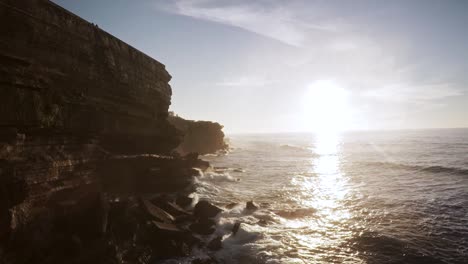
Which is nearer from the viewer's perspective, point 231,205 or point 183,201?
point 183,201

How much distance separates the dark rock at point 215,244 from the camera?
9281 millimetres

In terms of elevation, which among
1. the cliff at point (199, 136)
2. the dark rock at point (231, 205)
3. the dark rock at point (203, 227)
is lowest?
the dark rock at point (231, 205)

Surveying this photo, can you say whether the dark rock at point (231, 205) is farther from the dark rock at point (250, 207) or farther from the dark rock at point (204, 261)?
the dark rock at point (204, 261)

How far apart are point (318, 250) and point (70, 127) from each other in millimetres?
10622

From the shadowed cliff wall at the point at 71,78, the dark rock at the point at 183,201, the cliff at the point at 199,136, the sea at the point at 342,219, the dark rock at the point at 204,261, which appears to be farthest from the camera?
the cliff at the point at 199,136

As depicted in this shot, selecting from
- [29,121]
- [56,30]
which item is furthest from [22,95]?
[56,30]

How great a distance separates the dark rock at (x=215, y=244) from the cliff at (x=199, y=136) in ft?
112

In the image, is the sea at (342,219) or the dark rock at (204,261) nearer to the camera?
the dark rock at (204,261)

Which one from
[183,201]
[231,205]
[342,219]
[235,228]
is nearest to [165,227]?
[235,228]

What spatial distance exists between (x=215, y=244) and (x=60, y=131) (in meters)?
7.07

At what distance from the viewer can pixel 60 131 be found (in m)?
8.70

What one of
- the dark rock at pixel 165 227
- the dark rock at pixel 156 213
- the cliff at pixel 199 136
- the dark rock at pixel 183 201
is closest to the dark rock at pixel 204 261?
the dark rock at pixel 165 227

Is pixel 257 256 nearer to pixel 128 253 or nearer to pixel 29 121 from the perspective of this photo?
pixel 128 253

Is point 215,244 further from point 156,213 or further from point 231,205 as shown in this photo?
point 231,205
